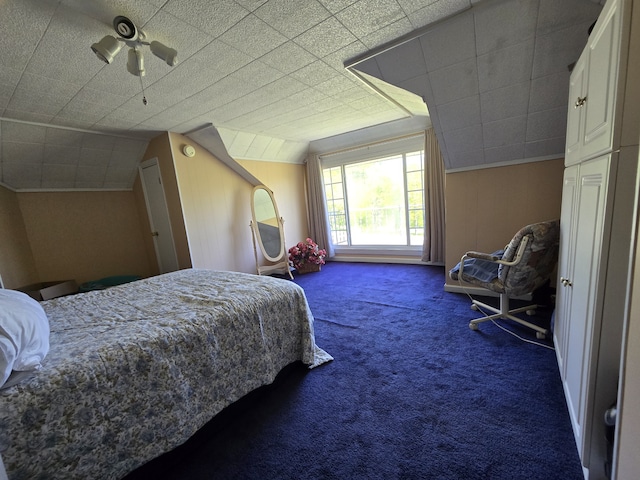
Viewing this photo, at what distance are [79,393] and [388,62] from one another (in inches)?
104

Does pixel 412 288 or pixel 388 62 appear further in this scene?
pixel 412 288

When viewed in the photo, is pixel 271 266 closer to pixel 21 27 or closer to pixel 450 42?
pixel 21 27

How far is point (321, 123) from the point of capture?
3693 millimetres

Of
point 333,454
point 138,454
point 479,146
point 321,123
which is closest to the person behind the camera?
point 138,454

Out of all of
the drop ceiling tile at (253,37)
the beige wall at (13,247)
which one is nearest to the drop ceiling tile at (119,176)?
the beige wall at (13,247)

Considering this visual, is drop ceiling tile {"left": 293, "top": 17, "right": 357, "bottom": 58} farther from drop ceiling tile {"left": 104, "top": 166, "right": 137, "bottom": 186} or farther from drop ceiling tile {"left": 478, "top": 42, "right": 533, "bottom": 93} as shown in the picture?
drop ceiling tile {"left": 104, "top": 166, "right": 137, "bottom": 186}

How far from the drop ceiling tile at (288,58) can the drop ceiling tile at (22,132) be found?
264 centimetres

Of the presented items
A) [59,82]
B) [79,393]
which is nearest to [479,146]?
[79,393]

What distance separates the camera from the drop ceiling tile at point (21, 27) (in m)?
1.31

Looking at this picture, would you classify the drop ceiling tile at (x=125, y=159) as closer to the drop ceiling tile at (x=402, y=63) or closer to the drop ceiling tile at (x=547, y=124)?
the drop ceiling tile at (x=402, y=63)

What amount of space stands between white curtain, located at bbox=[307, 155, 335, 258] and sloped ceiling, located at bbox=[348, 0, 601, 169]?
8.72 ft

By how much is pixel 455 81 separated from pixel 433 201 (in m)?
2.13

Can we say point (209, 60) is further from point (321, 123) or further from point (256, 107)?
point (321, 123)

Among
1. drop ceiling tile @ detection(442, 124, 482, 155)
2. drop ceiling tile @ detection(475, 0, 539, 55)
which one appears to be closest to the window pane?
drop ceiling tile @ detection(442, 124, 482, 155)
